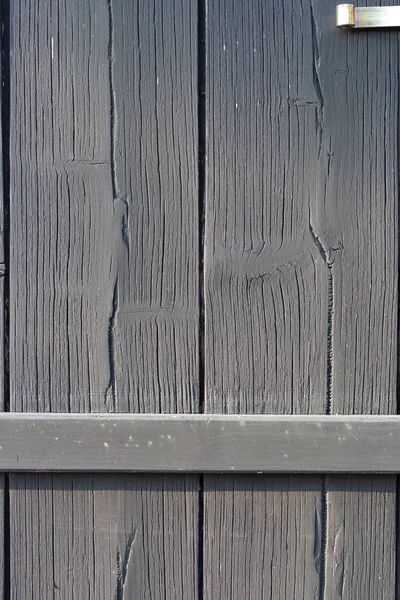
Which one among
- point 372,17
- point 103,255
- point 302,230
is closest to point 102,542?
point 103,255

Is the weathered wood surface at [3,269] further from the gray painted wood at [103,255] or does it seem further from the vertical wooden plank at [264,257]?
the vertical wooden plank at [264,257]

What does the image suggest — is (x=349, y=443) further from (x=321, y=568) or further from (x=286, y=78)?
(x=286, y=78)

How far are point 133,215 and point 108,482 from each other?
49cm

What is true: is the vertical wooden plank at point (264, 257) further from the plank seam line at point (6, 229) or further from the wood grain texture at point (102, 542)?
the plank seam line at point (6, 229)

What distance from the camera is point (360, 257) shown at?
103cm

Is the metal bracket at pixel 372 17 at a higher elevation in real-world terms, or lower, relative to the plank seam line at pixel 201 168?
higher

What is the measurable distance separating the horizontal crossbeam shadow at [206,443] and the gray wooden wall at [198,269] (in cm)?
5

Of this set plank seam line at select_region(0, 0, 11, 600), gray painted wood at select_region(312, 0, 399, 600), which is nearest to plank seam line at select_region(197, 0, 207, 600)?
gray painted wood at select_region(312, 0, 399, 600)

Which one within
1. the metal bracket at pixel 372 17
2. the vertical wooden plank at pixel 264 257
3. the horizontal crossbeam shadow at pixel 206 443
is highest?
the metal bracket at pixel 372 17

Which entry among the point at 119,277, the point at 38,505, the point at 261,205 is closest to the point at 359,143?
the point at 261,205

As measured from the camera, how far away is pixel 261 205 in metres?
1.02

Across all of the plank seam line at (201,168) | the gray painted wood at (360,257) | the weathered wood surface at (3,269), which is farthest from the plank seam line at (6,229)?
the gray painted wood at (360,257)

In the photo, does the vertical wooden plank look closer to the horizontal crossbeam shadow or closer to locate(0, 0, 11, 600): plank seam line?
the horizontal crossbeam shadow

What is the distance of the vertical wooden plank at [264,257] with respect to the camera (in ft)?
3.33
